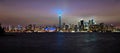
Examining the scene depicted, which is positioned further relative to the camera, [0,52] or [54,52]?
[54,52]

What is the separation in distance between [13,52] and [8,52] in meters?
1.51

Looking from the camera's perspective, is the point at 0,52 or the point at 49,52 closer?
the point at 0,52

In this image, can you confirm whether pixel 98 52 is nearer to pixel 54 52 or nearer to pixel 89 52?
pixel 89 52

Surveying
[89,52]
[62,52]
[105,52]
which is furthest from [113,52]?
[62,52]

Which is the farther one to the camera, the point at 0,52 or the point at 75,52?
the point at 75,52

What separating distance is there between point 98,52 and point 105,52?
2140 mm

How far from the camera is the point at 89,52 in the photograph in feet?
246

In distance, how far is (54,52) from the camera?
7588 centimetres

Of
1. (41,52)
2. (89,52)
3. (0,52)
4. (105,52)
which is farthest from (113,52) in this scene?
(0,52)

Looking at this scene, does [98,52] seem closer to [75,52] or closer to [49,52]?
[75,52]

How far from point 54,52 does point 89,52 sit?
36.0 feet

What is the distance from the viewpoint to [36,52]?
7444 cm

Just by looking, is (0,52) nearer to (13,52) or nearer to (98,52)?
(13,52)

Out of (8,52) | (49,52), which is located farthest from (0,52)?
(49,52)
